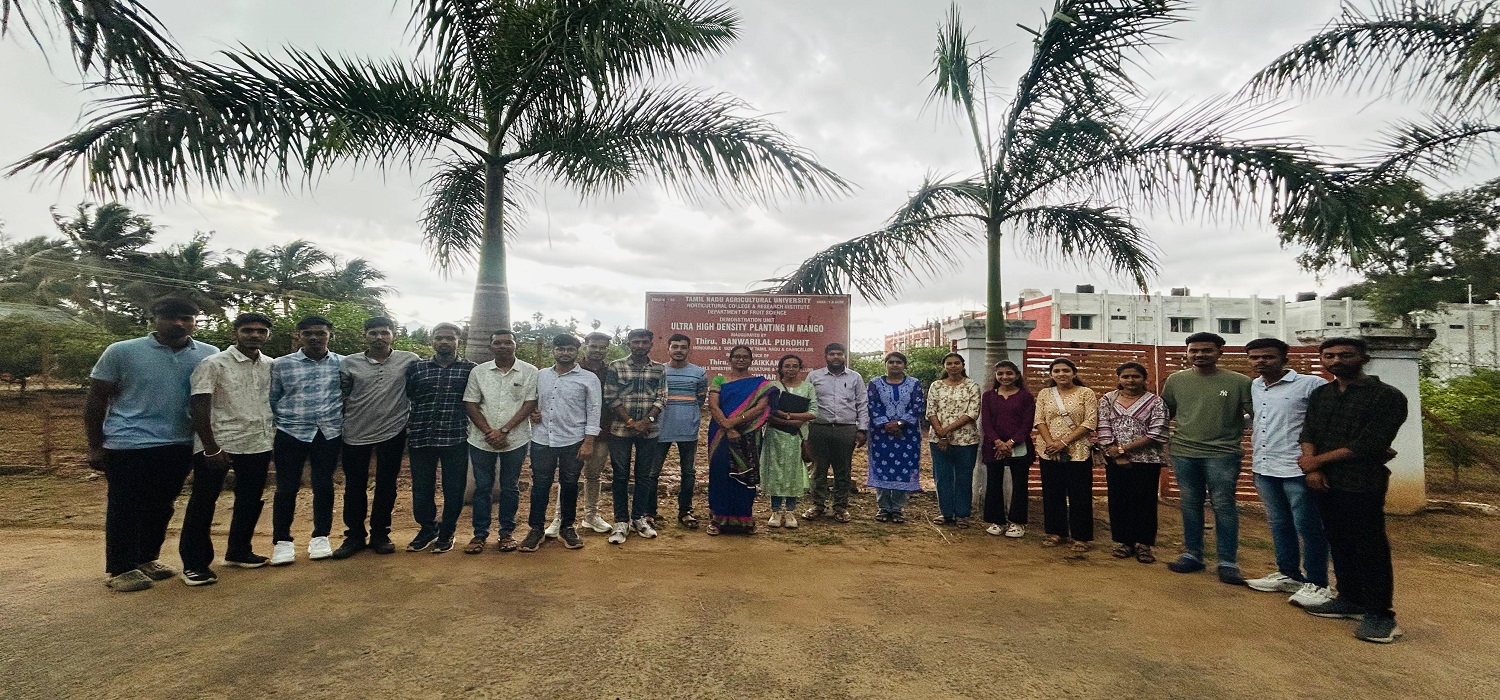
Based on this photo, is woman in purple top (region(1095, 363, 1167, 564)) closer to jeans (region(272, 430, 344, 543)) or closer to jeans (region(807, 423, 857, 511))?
jeans (region(807, 423, 857, 511))

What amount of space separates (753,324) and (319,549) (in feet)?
12.4

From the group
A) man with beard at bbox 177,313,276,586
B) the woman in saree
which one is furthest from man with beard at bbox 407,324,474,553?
the woman in saree

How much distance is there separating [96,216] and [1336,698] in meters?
32.9

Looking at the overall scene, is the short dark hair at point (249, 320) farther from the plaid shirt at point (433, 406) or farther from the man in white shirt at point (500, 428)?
the man in white shirt at point (500, 428)

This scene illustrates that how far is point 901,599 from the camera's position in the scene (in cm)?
339

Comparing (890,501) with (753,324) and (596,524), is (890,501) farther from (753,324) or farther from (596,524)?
(596,524)

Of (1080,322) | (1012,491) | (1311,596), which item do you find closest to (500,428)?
(1012,491)

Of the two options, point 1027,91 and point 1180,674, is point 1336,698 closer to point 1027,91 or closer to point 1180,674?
point 1180,674

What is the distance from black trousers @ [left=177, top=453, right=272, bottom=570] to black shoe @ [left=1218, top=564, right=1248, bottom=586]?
18.4 feet

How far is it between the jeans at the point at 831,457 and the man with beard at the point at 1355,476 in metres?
2.88

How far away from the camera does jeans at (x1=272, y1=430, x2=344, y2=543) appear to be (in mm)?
3799

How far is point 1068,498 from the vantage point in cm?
473

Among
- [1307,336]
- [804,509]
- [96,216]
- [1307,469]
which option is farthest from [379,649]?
[96,216]

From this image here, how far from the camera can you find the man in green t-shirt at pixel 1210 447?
3.91 metres
